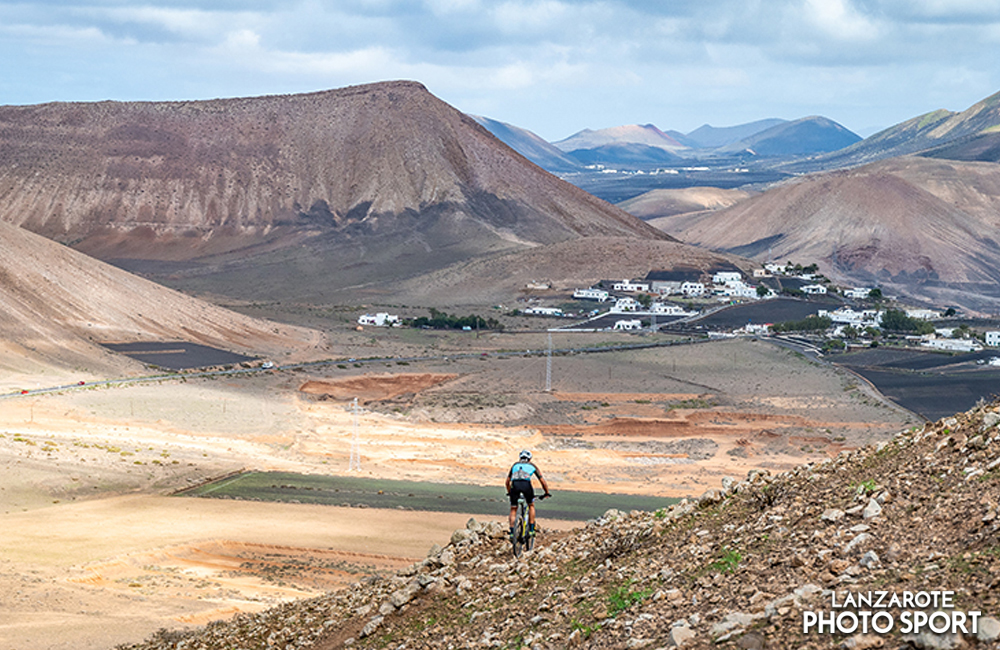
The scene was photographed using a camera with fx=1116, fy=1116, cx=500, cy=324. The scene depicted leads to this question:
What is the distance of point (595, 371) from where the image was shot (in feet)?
226

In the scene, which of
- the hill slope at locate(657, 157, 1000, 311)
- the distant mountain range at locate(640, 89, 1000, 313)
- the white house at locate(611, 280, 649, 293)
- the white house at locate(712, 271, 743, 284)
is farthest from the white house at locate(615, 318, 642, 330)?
the hill slope at locate(657, 157, 1000, 311)

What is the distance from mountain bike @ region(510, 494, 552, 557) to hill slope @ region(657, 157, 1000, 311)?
129 metres

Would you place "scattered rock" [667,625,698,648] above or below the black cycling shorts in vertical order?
below

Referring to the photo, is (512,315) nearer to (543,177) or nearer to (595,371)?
(595,371)

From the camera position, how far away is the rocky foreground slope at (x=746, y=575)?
7.87 meters

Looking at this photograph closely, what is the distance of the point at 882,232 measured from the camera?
16438cm

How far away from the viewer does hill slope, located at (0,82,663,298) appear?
15212 centimetres

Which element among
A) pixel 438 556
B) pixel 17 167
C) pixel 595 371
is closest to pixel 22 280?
pixel 595 371

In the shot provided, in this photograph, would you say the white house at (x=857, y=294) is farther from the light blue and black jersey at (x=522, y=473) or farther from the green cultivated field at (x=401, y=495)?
the light blue and black jersey at (x=522, y=473)

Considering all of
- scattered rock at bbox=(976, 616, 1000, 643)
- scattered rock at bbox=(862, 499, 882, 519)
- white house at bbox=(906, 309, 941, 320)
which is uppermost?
white house at bbox=(906, 309, 941, 320)

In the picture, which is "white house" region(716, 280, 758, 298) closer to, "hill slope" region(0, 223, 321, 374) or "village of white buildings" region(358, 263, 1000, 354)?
"village of white buildings" region(358, 263, 1000, 354)

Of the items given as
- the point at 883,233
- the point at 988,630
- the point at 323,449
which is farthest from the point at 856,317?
the point at 988,630

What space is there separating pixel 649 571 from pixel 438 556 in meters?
4.24

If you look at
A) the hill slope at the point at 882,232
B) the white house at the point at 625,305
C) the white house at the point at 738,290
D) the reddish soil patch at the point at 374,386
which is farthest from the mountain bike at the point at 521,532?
the hill slope at the point at 882,232
